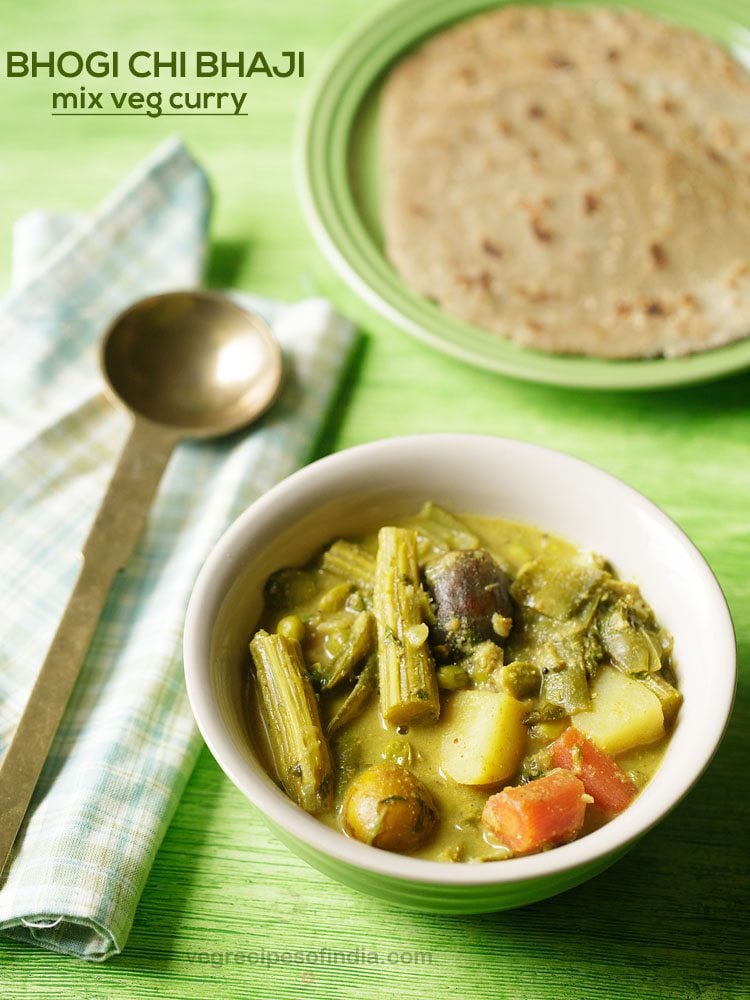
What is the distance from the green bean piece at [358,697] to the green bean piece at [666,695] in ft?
1.46

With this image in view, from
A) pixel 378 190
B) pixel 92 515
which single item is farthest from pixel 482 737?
pixel 378 190

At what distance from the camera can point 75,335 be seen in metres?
2.63

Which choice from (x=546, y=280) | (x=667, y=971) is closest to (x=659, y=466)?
(x=546, y=280)

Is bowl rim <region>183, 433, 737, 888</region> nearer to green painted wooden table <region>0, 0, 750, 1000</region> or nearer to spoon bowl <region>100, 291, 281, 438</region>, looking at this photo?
green painted wooden table <region>0, 0, 750, 1000</region>

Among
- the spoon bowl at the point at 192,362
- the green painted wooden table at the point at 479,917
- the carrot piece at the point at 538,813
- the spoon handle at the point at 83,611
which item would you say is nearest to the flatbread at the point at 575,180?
the green painted wooden table at the point at 479,917

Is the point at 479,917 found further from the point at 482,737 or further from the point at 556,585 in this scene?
the point at 556,585

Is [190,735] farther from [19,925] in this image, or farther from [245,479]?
[245,479]

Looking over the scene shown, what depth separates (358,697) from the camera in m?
1.75

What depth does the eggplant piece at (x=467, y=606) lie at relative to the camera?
1.77 meters

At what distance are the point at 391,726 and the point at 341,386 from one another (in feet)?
3.67

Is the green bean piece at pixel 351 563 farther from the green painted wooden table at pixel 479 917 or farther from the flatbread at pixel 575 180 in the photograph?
the flatbread at pixel 575 180

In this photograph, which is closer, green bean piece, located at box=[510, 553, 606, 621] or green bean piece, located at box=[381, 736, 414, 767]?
green bean piece, located at box=[381, 736, 414, 767]

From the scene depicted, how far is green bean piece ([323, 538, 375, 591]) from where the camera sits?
75.3 inches

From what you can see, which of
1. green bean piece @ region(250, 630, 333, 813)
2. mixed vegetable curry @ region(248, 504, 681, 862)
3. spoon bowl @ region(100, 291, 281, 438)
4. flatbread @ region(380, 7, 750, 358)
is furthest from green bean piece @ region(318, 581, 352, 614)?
flatbread @ region(380, 7, 750, 358)
